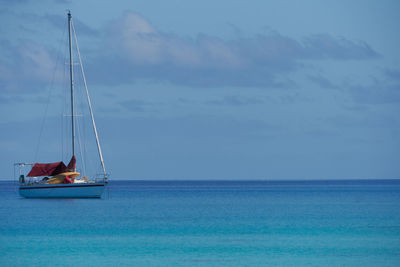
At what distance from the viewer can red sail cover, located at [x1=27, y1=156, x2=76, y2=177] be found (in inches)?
2734

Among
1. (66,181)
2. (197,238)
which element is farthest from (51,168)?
(197,238)

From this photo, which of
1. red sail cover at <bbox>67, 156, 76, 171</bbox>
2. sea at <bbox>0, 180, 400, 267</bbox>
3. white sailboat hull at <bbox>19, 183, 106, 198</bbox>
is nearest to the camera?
sea at <bbox>0, 180, 400, 267</bbox>

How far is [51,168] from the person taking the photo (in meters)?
69.9

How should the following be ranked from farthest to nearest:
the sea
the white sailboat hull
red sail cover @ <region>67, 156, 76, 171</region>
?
red sail cover @ <region>67, 156, 76, 171</region>
the white sailboat hull
the sea

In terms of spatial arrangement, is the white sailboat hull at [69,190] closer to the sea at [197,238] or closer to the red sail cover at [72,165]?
the red sail cover at [72,165]

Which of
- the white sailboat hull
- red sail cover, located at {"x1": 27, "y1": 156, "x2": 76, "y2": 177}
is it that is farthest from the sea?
red sail cover, located at {"x1": 27, "y1": 156, "x2": 76, "y2": 177}

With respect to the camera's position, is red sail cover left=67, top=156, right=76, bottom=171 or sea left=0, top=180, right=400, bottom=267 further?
red sail cover left=67, top=156, right=76, bottom=171

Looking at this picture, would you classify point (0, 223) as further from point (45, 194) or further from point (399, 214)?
point (399, 214)

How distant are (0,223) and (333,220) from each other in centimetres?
2438

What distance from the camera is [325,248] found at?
116ft

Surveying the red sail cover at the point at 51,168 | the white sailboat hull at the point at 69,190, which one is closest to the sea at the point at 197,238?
the white sailboat hull at the point at 69,190

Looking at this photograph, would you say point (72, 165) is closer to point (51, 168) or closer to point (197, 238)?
point (51, 168)

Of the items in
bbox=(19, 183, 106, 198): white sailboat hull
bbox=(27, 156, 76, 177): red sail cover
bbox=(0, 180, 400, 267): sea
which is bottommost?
bbox=(0, 180, 400, 267): sea

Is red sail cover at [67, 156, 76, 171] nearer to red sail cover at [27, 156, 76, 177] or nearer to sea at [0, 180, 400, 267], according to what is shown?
red sail cover at [27, 156, 76, 177]
